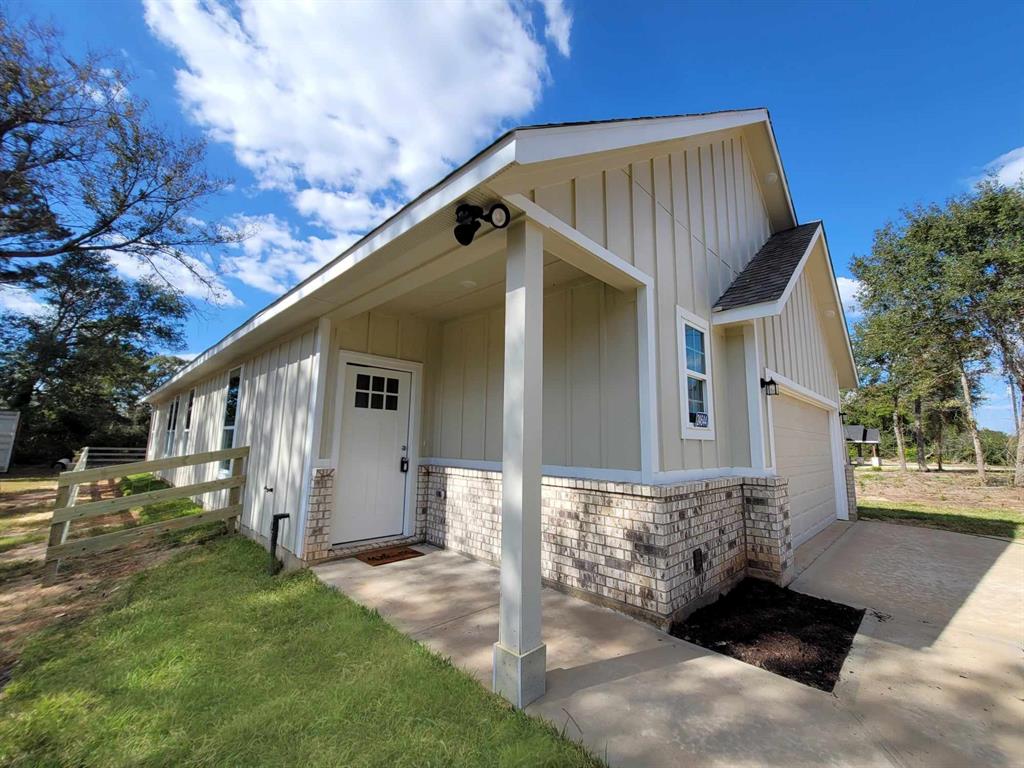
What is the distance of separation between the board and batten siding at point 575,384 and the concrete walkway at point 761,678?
4.55 ft

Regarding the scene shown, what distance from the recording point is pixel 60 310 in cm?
2075

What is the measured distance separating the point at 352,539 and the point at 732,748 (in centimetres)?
433

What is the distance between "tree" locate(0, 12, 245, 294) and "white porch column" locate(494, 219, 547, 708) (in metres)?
13.3

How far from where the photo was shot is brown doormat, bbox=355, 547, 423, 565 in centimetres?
479

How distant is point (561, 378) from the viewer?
4.38 metres

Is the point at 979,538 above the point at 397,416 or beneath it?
beneath

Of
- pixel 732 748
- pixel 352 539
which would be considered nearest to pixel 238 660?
pixel 352 539

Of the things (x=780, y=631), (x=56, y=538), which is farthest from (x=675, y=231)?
(x=56, y=538)

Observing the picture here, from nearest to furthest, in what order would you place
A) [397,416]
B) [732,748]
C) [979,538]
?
[732,748] < [397,416] < [979,538]

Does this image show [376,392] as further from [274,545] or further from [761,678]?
[761,678]

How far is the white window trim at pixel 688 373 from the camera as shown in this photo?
13.7 feet

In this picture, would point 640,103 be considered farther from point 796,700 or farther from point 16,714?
point 16,714

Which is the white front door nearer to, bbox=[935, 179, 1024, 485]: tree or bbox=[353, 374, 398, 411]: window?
bbox=[353, 374, 398, 411]: window

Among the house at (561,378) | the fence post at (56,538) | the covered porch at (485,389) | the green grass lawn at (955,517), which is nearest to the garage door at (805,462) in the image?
the house at (561,378)
